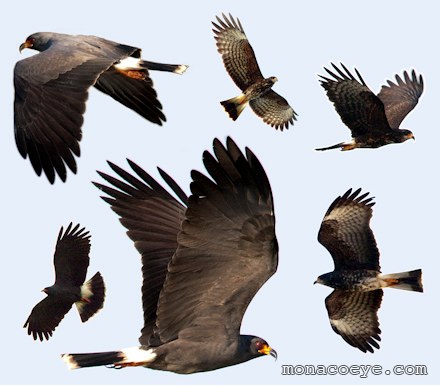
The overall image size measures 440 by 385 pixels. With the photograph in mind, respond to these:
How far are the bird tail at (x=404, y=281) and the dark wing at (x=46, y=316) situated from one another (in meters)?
4.62

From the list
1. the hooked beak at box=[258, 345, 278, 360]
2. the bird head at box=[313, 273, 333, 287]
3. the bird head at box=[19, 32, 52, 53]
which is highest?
the bird head at box=[19, 32, 52, 53]

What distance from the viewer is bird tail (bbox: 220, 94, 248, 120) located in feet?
62.8

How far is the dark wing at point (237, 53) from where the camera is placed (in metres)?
19.1

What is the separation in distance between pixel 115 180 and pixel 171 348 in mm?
2057

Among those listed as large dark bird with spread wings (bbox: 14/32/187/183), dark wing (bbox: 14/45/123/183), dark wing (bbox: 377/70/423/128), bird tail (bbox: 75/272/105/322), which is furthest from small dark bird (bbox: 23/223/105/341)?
dark wing (bbox: 377/70/423/128)

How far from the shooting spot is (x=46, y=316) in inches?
677

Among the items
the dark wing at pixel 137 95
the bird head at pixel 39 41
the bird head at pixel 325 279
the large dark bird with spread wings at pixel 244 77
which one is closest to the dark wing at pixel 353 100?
the large dark bird with spread wings at pixel 244 77

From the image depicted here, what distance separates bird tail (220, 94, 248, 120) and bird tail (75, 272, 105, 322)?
3.44 m

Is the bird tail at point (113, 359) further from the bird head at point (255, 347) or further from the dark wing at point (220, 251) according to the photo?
the bird head at point (255, 347)

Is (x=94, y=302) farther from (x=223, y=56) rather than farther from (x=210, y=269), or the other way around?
(x=210, y=269)

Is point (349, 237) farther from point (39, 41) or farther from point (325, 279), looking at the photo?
point (39, 41)

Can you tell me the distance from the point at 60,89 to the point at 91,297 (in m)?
5.32

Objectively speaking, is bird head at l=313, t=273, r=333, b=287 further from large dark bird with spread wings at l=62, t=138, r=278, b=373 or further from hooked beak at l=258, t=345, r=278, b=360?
hooked beak at l=258, t=345, r=278, b=360

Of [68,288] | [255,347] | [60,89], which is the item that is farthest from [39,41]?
[255,347]
